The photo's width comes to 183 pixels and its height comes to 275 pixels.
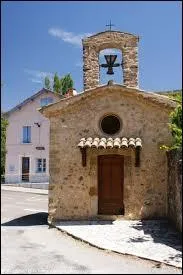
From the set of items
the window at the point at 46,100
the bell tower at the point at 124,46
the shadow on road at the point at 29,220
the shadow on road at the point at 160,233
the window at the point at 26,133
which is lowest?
the shadow on road at the point at 29,220

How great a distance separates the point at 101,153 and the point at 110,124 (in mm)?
1187

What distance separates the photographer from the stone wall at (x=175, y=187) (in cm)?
934

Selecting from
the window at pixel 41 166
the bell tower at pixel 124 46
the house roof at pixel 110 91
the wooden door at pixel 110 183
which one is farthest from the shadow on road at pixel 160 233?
the window at pixel 41 166

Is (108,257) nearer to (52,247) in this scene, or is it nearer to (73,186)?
(52,247)

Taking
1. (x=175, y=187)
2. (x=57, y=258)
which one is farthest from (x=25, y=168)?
(x=57, y=258)

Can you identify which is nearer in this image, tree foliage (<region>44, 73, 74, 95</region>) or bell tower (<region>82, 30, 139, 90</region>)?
bell tower (<region>82, 30, 139, 90</region>)

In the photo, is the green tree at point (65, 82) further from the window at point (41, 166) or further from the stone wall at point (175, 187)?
the stone wall at point (175, 187)

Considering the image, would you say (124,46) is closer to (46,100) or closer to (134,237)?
(134,237)

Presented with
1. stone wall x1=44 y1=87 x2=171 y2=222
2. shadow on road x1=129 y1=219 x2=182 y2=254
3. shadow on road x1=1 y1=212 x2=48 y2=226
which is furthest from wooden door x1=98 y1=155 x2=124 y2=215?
shadow on road x1=1 y1=212 x2=48 y2=226

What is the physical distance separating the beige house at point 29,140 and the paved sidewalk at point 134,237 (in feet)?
62.9

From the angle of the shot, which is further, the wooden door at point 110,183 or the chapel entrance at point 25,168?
the chapel entrance at point 25,168

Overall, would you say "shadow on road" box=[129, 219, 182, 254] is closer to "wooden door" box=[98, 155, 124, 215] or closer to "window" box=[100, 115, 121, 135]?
"wooden door" box=[98, 155, 124, 215]

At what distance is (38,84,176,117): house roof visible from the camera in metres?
11.8

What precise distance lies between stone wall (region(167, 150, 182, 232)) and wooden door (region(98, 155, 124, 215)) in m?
1.68
